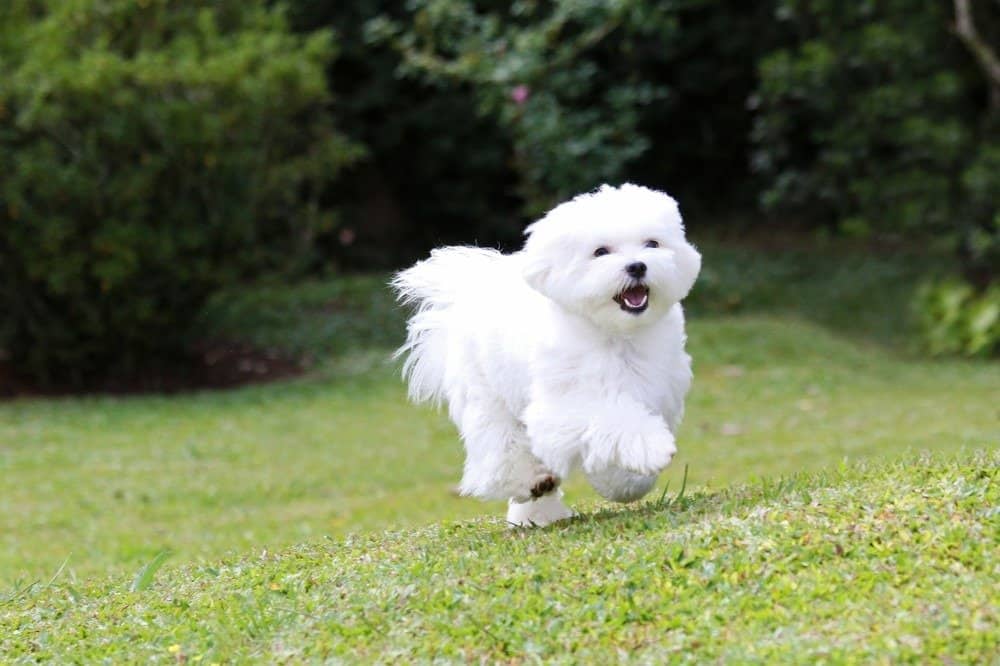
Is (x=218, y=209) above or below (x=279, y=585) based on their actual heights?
above

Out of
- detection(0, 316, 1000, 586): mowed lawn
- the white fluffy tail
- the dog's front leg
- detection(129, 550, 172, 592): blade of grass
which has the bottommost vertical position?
detection(0, 316, 1000, 586): mowed lawn

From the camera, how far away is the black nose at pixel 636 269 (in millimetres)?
5570

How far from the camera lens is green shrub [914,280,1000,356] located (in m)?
15.8

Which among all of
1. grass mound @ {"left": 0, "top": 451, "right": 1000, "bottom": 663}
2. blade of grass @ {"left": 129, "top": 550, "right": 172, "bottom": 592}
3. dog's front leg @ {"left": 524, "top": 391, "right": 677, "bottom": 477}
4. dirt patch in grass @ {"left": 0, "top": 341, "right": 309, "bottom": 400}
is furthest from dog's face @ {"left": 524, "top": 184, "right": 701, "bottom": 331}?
dirt patch in grass @ {"left": 0, "top": 341, "right": 309, "bottom": 400}

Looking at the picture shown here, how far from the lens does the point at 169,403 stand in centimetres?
1469

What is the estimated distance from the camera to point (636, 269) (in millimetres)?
5578

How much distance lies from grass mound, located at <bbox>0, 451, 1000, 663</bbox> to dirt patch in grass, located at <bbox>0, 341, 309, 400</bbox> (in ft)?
31.5

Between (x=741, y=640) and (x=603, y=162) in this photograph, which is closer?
(x=741, y=640)

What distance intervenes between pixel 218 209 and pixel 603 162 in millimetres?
5114

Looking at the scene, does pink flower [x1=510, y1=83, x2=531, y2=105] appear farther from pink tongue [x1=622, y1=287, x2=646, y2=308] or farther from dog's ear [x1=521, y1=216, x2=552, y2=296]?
pink tongue [x1=622, y1=287, x2=646, y2=308]

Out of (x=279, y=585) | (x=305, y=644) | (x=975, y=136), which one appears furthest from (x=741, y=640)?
(x=975, y=136)

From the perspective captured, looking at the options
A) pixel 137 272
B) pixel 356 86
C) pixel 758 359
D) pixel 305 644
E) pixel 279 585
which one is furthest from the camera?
pixel 356 86

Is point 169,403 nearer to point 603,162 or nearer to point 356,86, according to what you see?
point 603,162

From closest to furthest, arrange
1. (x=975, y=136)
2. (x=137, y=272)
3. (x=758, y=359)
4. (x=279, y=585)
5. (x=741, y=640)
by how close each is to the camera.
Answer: (x=741, y=640), (x=279, y=585), (x=137, y=272), (x=758, y=359), (x=975, y=136)
